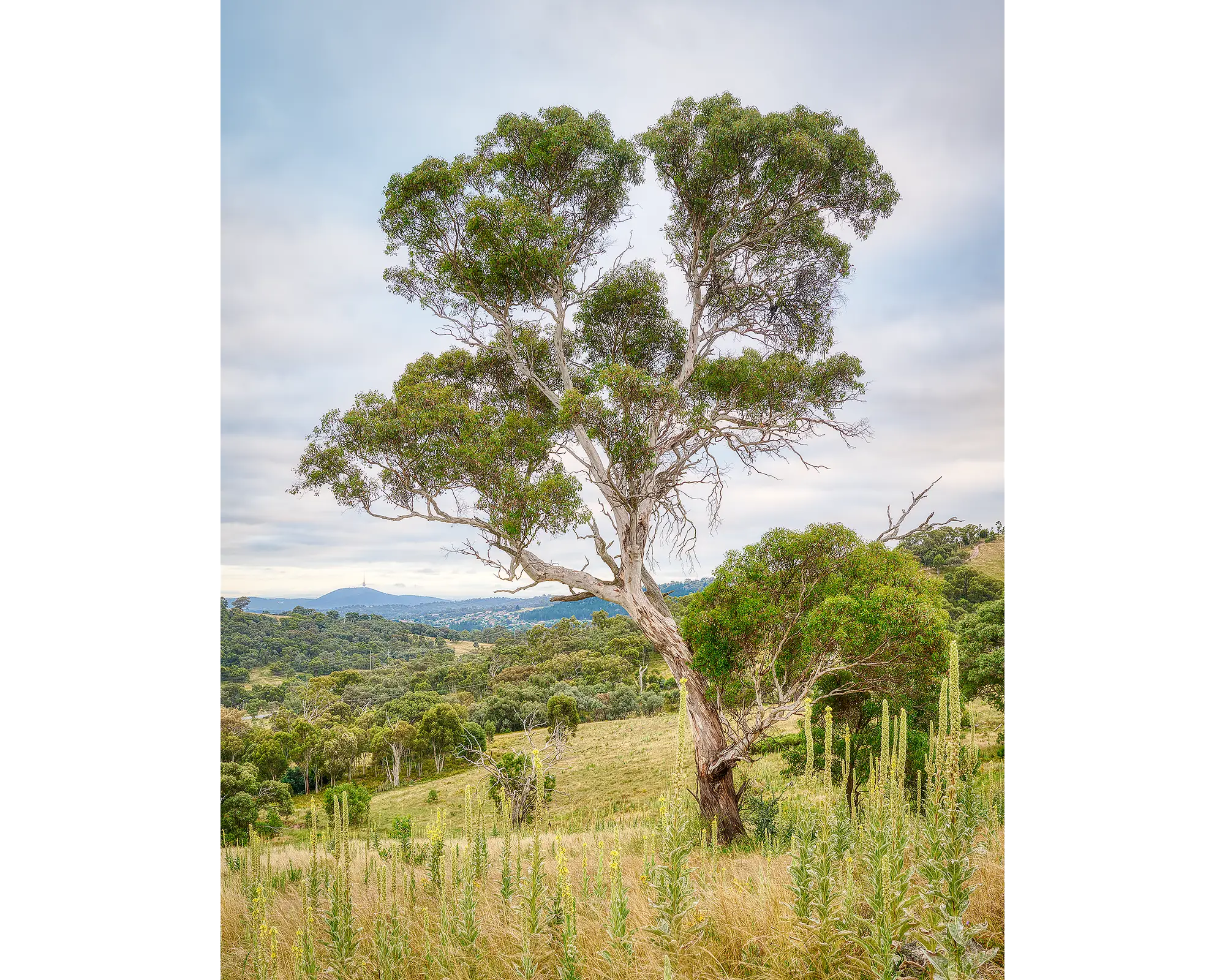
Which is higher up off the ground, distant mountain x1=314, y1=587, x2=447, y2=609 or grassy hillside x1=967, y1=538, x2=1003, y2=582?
grassy hillside x1=967, y1=538, x2=1003, y2=582

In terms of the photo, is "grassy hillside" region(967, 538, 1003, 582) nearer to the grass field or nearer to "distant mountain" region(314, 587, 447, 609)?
the grass field

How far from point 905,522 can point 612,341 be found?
3158mm

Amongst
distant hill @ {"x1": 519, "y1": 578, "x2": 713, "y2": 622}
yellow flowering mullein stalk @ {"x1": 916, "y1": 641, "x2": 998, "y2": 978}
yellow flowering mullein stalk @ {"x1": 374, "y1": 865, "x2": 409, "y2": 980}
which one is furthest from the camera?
distant hill @ {"x1": 519, "y1": 578, "x2": 713, "y2": 622}

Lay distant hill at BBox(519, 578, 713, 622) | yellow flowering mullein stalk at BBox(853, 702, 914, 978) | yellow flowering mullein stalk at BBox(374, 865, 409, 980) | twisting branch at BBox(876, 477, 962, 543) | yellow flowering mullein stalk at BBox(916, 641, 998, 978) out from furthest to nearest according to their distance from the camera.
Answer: distant hill at BBox(519, 578, 713, 622) < twisting branch at BBox(876, 477, 962, 543) < yellow flowering mullein stalk at BBox(374, 865, 409, 980) < yellow flowering mullein stalk at BBox(853, 702, 914, 978) < yellow flowering mullein stalk at BBox(916, 641, 998, 978)

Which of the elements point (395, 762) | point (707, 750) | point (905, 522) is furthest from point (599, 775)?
point (905, 522)

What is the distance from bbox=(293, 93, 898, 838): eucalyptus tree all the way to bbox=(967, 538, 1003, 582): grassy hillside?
145 cm

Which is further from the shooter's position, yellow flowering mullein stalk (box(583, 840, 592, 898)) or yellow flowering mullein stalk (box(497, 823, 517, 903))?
yellow flowering mullein stalk (box(583, 840, 592, 898))

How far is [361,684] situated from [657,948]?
→ 15570mm

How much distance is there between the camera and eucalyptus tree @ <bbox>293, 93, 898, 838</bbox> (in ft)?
15.8

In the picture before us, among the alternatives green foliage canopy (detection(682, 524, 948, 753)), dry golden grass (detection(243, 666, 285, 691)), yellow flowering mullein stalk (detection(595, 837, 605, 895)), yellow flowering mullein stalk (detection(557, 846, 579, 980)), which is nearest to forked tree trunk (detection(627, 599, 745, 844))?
green foliage canopy (detection(682, 524, 948, 753))

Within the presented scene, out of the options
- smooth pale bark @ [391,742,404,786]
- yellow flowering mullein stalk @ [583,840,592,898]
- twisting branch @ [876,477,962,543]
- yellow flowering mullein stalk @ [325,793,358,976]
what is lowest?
smooth pale bark @ [391,742,404,786]

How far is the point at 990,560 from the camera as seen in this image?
13.3ft
